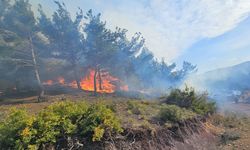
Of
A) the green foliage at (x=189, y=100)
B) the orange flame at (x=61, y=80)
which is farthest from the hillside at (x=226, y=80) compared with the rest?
the green foliage at (x=189, y=100)

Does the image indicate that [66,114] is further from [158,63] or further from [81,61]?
[158,63]

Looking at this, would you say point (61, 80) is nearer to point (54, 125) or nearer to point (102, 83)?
point (102, 83)

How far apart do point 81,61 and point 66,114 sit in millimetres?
28225

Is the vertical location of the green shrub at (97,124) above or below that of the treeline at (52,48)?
below

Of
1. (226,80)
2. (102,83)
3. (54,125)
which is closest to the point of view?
(54,125)

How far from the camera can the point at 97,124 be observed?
29.8 feet

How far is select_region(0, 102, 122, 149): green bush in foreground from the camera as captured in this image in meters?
7.63

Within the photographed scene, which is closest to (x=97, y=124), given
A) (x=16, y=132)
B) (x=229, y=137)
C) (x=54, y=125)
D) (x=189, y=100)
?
(x=54, y=125)

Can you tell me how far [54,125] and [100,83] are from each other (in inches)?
1188

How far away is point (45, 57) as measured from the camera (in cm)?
3350

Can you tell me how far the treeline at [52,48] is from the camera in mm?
28047

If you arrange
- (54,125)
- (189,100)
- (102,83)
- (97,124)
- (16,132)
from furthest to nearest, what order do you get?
(102,83) → (189,100) → (97,124) → (54,125) → (16,132)

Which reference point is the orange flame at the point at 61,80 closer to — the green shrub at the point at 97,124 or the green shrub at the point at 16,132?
the green shrub at the point at 97,124

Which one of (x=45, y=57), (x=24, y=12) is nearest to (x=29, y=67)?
(x=45, y=57)
